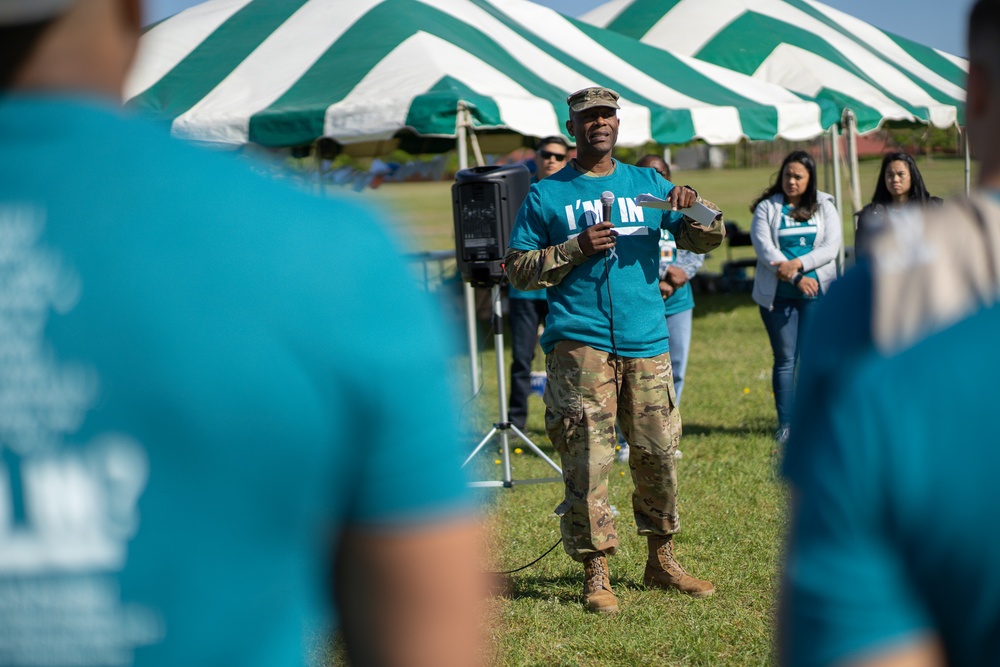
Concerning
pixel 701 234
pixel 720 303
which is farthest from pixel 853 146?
pixel 701 234

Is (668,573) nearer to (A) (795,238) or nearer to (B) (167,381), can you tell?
(A) (795,238)

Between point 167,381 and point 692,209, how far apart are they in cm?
409

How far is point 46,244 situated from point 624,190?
4122mm

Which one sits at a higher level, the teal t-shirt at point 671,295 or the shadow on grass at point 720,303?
the teal t-shirt at point 671,295

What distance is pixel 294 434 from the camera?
0.89 m

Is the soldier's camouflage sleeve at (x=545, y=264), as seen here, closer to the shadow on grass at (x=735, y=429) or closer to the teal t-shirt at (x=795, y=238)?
the teal t-shirt at (x=795, y=238)

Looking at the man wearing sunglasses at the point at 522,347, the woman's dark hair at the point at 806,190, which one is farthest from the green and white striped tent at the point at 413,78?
the woman's dark hair at the point at 806,190

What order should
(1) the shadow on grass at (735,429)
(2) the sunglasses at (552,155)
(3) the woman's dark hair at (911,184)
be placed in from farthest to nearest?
(1) the shadow on grass at (735,429), (2) the sunglasses at (552,155), (3) the woman's dark hair at (911,184)

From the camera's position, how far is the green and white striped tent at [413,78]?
26.6 ft

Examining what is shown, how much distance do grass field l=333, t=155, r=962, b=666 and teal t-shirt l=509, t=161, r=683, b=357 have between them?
3.68 ft

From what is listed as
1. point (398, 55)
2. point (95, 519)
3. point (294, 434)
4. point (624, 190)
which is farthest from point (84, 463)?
point (398, 55)

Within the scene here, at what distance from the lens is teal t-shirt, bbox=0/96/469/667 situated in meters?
0.86

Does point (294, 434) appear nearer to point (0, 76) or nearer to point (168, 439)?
point (168, 439)

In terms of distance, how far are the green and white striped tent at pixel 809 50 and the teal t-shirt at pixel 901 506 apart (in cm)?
1166
